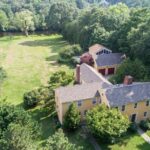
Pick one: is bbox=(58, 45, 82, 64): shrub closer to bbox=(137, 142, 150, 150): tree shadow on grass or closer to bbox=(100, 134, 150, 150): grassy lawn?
bbox=(100, 134, 150, 150): grassy lawn

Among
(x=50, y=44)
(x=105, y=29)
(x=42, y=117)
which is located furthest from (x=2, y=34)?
(x=42, y=117)

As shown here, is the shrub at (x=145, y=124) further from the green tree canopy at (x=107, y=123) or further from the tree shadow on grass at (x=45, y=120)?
the tree shadow on grass at (x=45, y=120)

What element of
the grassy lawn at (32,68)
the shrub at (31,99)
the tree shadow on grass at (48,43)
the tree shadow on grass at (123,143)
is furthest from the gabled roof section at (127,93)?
the tree shadow on grass at (48,43)

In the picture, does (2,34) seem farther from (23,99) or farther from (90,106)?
(90,106)

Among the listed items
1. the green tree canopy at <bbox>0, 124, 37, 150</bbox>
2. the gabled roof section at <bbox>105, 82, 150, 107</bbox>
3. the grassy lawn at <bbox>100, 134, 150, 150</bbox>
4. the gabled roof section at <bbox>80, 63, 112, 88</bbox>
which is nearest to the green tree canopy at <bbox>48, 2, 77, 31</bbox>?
the gabled roof section at <bbox>80, 63, 112, 88</bbox>

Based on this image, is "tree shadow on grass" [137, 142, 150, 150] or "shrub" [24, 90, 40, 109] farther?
"shrub" [24, 90, 40, 109]

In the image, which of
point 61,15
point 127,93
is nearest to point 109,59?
point 127,93
